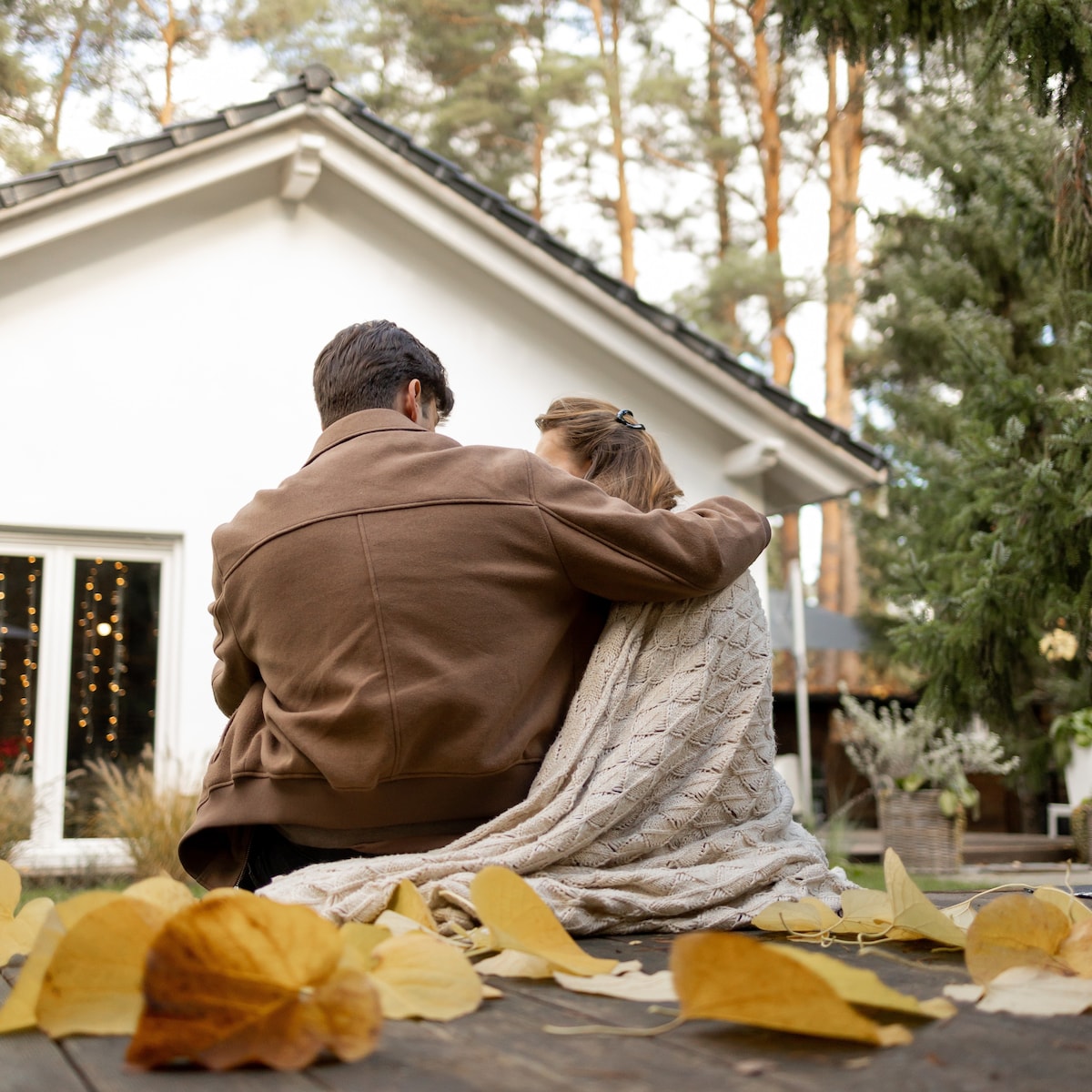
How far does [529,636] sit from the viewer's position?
1925 mm

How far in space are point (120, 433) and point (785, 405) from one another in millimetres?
3731

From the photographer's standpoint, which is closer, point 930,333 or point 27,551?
point 27,551

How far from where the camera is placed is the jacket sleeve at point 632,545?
1836 millimetres

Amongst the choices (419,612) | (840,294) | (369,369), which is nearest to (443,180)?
(369,369)

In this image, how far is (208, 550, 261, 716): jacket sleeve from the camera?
80.4 inches

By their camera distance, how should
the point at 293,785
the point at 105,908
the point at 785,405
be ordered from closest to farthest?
the point at 105,908
the point at 293,785
the point at 785,405

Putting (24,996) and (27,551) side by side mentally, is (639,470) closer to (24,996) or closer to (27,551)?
(24,996)

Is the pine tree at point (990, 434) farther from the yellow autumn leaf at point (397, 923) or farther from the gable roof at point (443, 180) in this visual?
the yellow autumn leaf at point (397, 923)

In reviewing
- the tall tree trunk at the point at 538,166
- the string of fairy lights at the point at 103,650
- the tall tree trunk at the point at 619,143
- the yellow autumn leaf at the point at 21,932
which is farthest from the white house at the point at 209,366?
the tall tree trunk at the point at 538,166

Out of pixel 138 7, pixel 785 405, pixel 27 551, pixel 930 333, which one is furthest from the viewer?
pixel 138 7

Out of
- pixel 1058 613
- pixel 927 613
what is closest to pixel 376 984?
pixel 1058 613

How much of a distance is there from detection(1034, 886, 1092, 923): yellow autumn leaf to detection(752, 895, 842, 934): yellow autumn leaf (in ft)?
0.90

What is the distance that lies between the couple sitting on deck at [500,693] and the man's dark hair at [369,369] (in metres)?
0.15

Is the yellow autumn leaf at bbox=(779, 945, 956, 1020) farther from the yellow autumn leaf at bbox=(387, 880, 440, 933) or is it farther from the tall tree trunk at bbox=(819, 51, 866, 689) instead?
the tall tree trunk at bbox=(819, 51, 866, 689)
